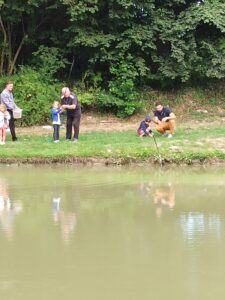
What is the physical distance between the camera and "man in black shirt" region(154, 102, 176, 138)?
583 inches

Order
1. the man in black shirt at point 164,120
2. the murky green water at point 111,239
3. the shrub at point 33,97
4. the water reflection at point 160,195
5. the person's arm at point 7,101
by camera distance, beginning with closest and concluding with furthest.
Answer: the murky green water at point 111,239
the water reflection at point 160,195
the person's arm at point 7,101
the man in black shirt at point 164,120
the shrub at point 33,97

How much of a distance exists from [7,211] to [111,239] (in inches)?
83.3

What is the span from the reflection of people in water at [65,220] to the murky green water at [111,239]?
12 millimetres

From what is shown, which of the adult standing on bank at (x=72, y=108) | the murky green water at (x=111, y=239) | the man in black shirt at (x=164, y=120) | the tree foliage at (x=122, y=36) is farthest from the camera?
the tree foliage at (x=122, y=36)

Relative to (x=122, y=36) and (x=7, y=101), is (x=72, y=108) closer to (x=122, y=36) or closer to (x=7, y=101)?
(x=7, y=101)

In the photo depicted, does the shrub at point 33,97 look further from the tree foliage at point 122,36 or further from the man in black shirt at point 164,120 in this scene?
the man in black shirt at point 164,120

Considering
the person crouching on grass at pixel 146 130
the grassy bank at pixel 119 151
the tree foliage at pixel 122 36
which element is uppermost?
the tree foliage at pixel 122 36

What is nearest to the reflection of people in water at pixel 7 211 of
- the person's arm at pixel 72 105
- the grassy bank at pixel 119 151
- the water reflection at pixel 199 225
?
the water reflection at pixel 199 225

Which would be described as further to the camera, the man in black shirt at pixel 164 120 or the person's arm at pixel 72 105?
the man in black shirt at pixel 164 120

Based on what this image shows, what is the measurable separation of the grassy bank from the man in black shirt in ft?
2.97

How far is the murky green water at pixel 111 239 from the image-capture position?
4.80m

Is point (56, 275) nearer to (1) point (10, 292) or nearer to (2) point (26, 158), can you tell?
(1) point (10, 292)

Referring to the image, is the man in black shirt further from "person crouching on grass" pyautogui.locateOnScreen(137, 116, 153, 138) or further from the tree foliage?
the tree foliage

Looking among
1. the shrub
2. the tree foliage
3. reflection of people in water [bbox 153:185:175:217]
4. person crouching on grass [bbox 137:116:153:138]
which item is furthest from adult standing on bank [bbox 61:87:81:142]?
the tree foliage
